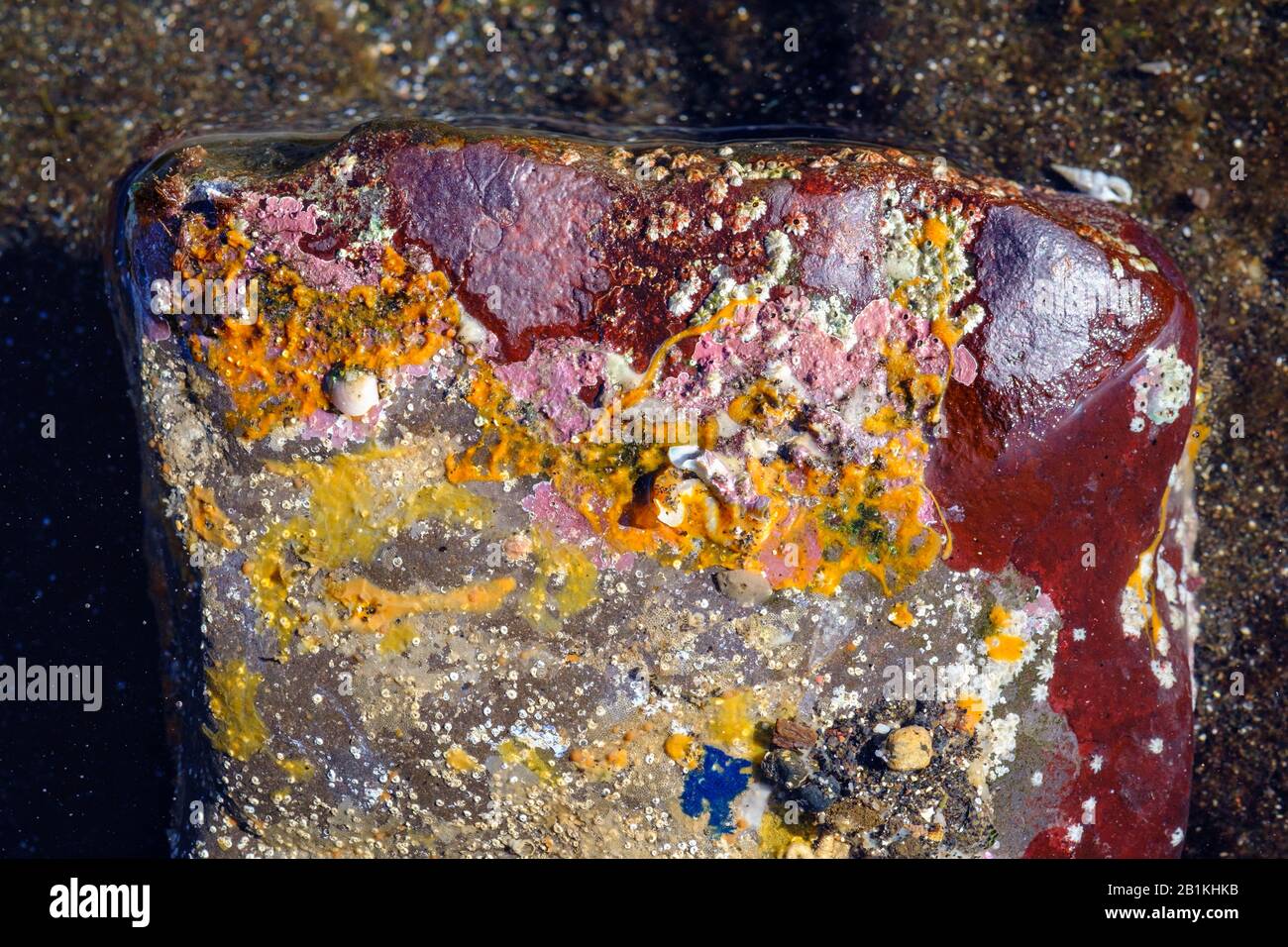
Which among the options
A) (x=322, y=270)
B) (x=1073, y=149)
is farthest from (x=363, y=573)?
(x=1073, y=149)

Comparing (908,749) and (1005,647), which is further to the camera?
(1005,647)

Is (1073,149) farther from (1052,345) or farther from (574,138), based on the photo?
(574,138)

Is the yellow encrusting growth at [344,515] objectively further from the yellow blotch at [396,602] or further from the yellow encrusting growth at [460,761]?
the yellow encrusting growth at [460,761]

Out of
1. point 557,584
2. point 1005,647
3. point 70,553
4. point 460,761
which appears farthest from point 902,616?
point 70,553

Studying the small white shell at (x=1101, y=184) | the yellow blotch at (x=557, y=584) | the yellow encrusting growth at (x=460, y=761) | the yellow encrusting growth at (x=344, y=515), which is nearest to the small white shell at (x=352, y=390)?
the yellow encrusting growth at (x=344, y=515)

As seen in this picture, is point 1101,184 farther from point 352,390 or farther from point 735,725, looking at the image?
point 352,390

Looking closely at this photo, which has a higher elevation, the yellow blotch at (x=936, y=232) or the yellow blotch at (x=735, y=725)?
the yellow blotch at (x=936, y=232)
